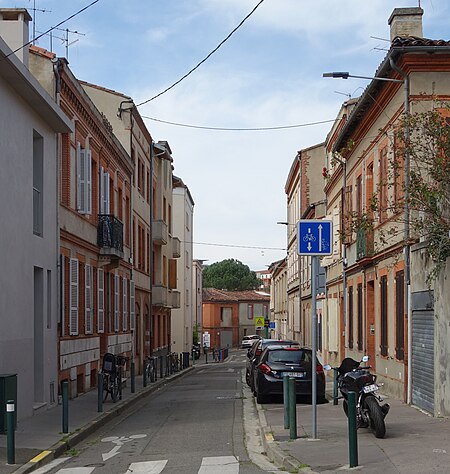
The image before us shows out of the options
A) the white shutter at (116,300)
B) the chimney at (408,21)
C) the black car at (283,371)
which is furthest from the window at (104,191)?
the chimney at (408,21)

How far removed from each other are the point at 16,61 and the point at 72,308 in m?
8.65

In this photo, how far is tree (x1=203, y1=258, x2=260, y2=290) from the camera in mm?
122188

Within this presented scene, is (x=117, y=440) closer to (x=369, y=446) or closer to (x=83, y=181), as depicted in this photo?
(x=369, y=446)

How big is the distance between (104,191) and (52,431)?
516 inches

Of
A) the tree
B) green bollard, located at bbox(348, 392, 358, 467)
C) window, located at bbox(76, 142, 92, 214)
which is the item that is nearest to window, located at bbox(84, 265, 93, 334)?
window, located at bbox(76, 142, 92, 214)

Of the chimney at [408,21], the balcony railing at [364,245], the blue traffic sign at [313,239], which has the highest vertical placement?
the chimney at [408,21]

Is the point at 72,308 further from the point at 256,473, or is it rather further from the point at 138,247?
the point at 138,247

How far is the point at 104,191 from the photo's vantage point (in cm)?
2753

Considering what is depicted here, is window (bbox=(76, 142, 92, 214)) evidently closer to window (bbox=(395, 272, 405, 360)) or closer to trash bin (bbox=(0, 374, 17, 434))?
window (bbox=(395, 272, 405, 360))

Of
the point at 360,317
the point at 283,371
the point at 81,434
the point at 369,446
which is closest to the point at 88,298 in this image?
the point at 283,371

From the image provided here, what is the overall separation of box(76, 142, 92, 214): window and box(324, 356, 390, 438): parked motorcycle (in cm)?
1132

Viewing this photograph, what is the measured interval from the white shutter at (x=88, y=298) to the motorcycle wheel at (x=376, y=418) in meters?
13.1

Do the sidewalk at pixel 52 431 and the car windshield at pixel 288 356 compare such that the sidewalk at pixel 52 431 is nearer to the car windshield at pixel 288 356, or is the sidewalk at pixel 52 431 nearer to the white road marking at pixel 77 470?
the white road marking at pixel 77 470

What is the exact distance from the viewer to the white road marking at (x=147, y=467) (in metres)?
11.3
